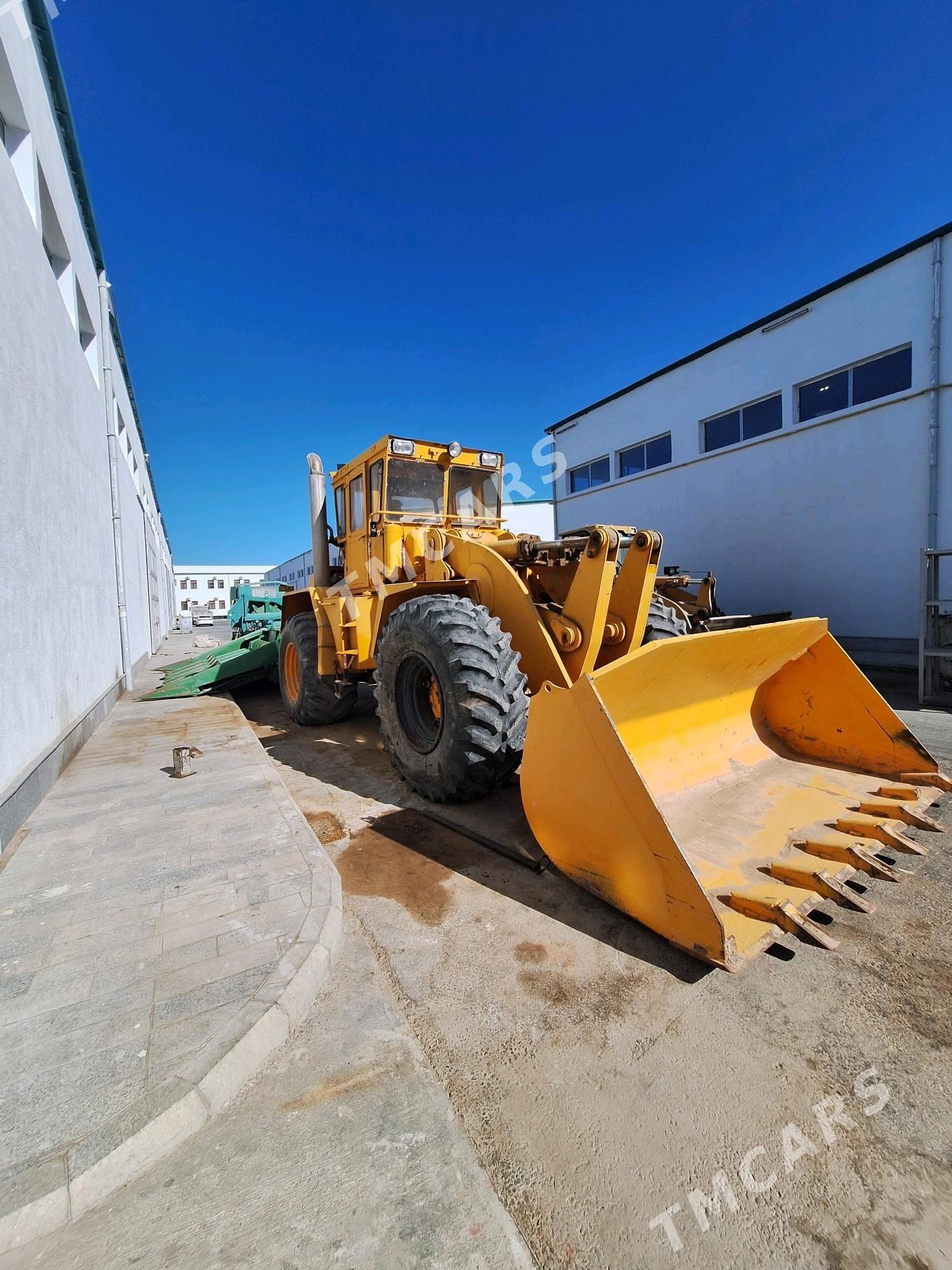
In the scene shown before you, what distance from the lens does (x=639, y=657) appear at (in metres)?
2.81

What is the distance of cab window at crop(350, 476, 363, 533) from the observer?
5699 mm

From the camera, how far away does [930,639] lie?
293 inches

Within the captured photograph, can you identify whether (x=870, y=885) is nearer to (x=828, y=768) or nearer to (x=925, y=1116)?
(x=828, y=768)

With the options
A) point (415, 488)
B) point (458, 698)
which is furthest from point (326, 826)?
point (415, 488)

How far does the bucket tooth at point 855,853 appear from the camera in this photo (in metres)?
2.55

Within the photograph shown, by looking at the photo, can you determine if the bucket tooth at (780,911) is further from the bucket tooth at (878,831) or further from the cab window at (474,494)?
the cab window at (474,494)

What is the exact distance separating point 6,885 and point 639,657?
3412mm

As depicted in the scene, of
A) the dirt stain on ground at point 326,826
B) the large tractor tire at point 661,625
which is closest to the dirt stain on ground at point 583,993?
the dirt stain on ground at point 326,826

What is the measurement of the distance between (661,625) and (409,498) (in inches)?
104

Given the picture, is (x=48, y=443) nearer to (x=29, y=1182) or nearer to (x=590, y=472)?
(x=29, y=1182)

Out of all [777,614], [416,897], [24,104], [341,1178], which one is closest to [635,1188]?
[341,1178]

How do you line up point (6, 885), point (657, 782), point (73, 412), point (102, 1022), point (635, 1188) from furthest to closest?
1. point (73, 412)
2. point (657, 782)
3. point (6, 885)
4. point (102, 1022)
5. point (635, 1188)

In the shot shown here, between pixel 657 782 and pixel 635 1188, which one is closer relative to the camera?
pixel 635 1188

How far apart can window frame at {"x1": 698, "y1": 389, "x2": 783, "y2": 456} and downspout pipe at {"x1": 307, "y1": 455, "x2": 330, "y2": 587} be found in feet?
29.0
